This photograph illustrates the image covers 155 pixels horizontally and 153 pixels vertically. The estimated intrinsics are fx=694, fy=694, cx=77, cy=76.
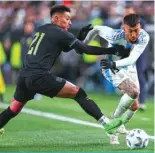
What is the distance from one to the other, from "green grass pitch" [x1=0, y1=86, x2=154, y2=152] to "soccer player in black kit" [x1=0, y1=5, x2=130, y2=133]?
21.6 inches

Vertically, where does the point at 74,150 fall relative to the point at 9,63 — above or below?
above

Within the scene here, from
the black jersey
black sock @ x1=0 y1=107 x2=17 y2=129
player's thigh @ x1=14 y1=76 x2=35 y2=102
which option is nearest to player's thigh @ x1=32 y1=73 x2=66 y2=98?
the black jersey

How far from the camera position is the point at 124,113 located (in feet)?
35.9

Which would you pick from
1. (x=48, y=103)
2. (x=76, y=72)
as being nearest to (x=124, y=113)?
(x=48, y=103)

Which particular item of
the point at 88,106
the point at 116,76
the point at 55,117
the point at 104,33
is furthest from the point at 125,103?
the point at 55,117

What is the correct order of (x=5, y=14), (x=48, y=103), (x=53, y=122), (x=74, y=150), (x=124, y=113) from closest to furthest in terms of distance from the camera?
(x=74, y=150) < (x=124, y=113) < (x=53, y=122) < (x=48, y=103) < (x=5, y=14)

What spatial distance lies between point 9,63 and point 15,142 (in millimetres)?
12857

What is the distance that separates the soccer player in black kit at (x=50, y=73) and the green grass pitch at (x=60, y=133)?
1.80 feet

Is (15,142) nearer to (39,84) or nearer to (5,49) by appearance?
(39,84)

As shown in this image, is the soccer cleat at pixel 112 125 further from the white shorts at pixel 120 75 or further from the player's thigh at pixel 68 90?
the white shorts at pixel 120 75

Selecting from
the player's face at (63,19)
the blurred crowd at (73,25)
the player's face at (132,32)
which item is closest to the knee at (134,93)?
the player's face at (132,32)

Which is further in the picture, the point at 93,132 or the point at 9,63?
the point at 9,63

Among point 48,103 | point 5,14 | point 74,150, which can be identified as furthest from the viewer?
point 5,14

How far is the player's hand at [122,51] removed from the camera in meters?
9.91
